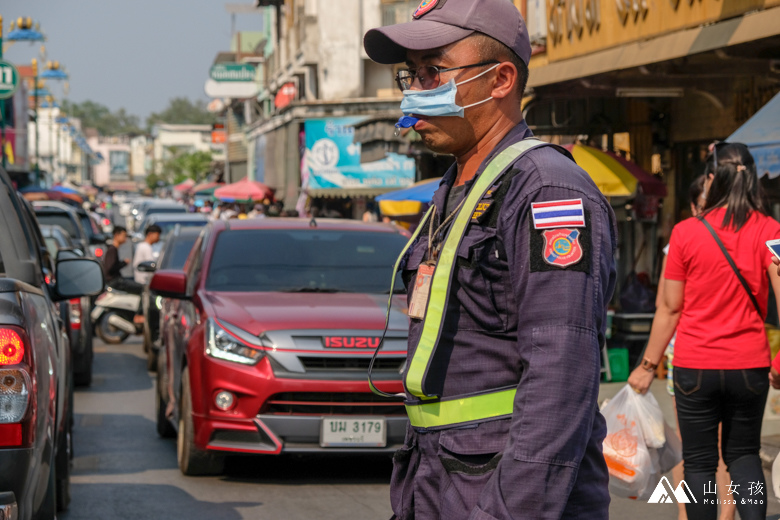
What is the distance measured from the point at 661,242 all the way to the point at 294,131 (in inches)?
900

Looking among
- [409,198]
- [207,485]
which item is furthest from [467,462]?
[409,198]

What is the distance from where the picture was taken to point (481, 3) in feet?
8.31

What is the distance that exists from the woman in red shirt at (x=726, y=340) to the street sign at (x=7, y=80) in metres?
23.1

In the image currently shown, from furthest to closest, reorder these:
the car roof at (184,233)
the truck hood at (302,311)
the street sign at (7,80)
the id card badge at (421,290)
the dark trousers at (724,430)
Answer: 1. the street sign at (7,80)
2. the car roof at (184,233)
3. the truck hood at (302,311)
4. the dark trousers at (724,430)
5. the id card badge at (421,290)

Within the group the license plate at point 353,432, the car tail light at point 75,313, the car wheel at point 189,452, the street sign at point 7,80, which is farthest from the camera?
the street sign at point 7,80

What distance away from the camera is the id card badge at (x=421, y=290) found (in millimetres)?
2508

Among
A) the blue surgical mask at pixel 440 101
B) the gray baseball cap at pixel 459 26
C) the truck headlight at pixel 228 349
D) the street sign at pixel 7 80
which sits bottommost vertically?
the truck headlight at pixel 228 349

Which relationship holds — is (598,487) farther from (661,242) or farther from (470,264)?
(661,242)

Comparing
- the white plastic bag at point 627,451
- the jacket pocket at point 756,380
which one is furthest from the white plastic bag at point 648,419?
the jacket pocket at point 756,380

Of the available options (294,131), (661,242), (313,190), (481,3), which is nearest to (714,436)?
(481,3)

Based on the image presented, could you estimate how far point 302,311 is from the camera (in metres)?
7.49

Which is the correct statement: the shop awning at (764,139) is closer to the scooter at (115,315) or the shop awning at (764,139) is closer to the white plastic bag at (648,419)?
the white plastic bag at (648,419)

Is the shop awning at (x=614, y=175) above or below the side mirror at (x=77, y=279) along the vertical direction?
above

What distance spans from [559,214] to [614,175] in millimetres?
9611
